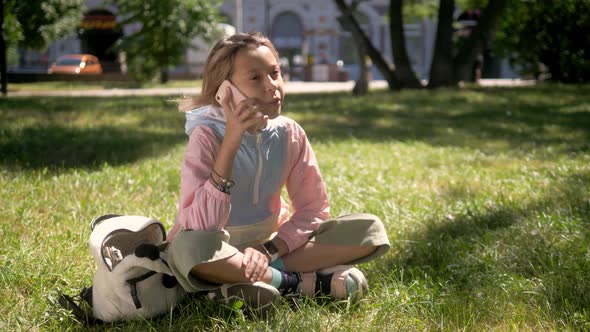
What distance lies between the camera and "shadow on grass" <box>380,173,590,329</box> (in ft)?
8.70

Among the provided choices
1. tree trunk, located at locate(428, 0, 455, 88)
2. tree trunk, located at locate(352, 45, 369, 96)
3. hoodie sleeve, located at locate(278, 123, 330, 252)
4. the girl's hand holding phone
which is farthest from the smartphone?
tree trunk, located at locate(428, 0, 455, 88)

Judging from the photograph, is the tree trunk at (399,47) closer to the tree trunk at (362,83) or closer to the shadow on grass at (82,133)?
the tree trunk at (362,83)

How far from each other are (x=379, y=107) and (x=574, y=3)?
9.13 meters

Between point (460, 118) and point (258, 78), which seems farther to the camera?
point (460, 118)

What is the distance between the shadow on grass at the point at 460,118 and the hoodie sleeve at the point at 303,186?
5.08 meters

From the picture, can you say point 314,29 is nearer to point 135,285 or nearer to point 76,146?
point 76,146

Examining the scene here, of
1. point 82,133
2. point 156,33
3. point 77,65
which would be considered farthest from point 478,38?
point 77,65

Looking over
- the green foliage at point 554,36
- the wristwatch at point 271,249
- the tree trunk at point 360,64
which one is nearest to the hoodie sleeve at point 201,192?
the wristwatch at point 271,249

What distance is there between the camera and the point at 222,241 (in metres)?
2.50

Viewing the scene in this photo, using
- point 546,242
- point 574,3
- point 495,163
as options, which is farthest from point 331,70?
point 546,242

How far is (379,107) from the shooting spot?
1239cm

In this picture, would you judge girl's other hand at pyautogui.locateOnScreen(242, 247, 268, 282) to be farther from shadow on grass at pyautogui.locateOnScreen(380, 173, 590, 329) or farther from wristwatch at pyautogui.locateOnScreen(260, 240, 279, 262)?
shadow on grass at pyautogui.locateOnScreen(380, 173, 590, 329)

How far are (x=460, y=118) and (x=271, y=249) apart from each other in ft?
28.4

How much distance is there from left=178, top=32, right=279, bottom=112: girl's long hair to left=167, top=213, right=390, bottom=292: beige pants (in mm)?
550
